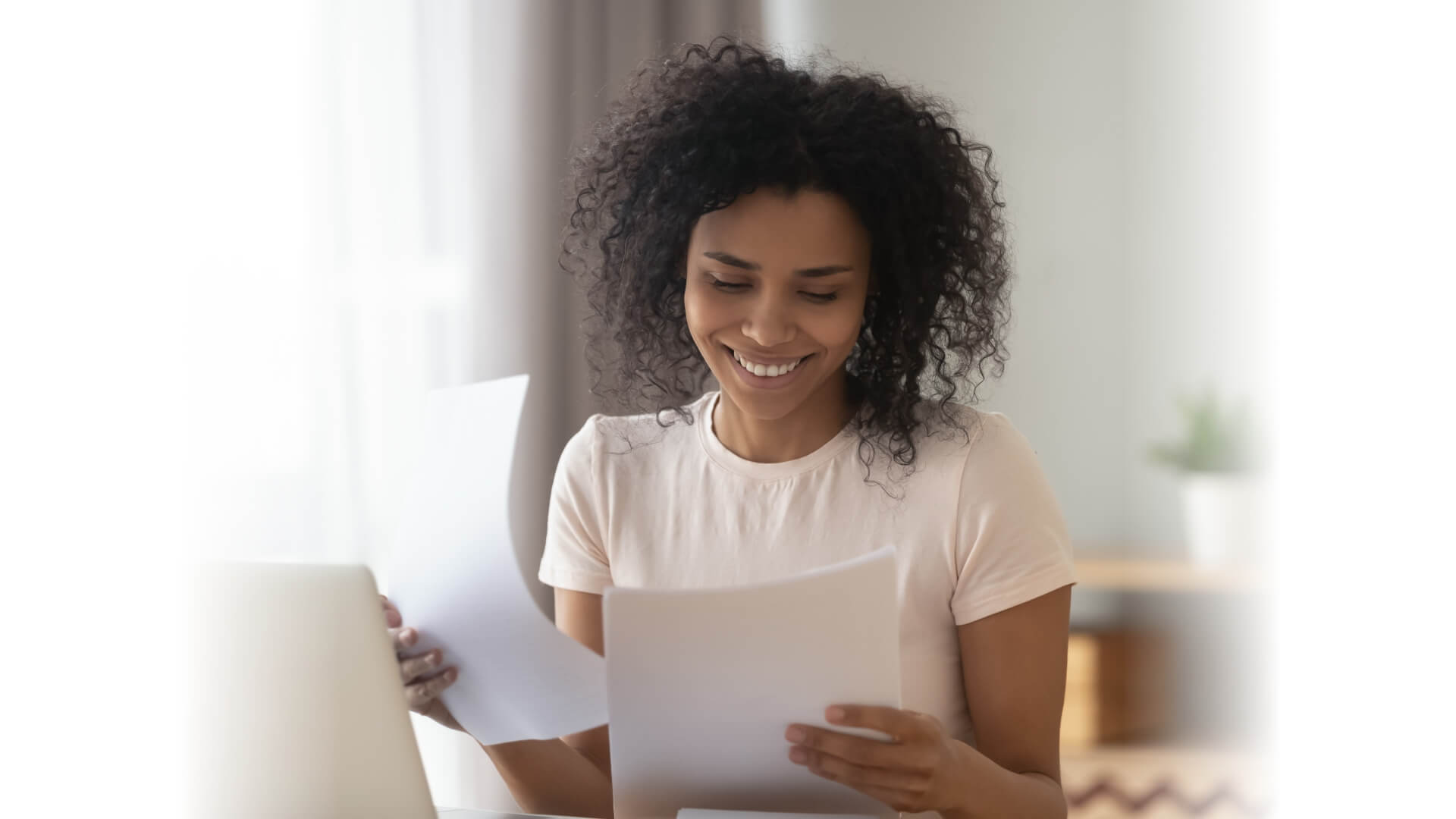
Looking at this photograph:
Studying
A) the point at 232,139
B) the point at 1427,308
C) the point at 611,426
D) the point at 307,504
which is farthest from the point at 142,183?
the point at 1427,308

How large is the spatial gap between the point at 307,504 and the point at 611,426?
646 mm

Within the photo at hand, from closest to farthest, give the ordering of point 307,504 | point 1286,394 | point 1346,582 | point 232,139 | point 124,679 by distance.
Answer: point 124,679, point 232,139, point 307,504, point 1346,582, point 1286,394

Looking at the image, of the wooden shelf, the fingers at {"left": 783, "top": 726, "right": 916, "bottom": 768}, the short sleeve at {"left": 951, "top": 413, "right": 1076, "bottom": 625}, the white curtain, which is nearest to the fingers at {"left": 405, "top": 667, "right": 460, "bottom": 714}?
the fingers at {"left": 783, "top": 726, "right": 916, "bottom": 768}

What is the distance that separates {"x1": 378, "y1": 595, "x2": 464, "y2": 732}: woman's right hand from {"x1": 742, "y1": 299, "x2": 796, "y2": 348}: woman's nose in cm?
42

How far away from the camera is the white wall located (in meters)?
2.39

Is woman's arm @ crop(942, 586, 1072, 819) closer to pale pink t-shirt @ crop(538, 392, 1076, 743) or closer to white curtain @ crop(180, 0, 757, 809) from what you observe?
pale pink t-shirt @ crop(538, 392, 1076, 743)

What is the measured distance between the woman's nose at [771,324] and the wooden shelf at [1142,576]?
61.4 inches

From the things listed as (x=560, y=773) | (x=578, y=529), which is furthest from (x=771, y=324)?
(x=560, y=773)

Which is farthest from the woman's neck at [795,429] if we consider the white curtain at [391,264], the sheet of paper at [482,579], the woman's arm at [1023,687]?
the white curtain at [391,264]

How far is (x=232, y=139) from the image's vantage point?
1.59 meters

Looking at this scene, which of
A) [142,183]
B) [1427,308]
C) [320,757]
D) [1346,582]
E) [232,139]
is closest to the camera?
[320,757]

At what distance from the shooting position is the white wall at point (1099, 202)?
2389 mm

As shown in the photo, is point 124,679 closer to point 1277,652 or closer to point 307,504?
point 307,504

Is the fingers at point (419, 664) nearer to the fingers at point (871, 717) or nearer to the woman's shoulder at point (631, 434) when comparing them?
the fingers at point (871, 717)
